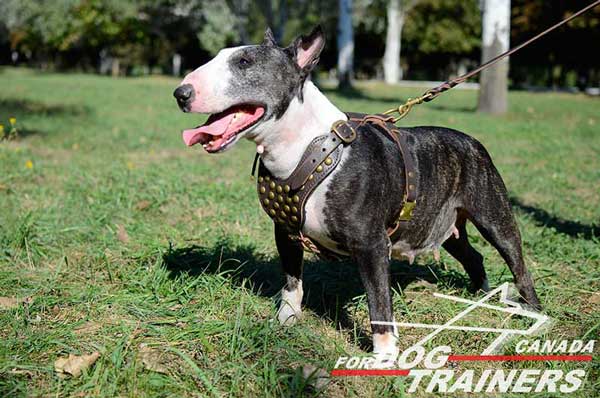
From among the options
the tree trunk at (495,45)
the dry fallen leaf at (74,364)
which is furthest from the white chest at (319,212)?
the tree trunk at (495,45)

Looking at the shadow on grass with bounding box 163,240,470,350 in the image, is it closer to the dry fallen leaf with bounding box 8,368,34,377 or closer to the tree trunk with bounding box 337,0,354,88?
the dry fallen leaf with bounding box 8,368,34,377

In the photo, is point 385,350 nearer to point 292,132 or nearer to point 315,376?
point 315,376

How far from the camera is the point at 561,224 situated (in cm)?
546

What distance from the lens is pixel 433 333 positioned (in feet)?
10.4

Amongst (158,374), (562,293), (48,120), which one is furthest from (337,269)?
(48,120)

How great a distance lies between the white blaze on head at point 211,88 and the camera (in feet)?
8.45

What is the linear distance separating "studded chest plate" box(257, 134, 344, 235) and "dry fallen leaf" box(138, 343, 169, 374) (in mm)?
889

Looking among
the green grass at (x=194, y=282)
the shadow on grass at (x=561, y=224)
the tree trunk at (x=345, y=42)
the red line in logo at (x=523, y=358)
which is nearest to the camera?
the green grass at (x=194, y=282)

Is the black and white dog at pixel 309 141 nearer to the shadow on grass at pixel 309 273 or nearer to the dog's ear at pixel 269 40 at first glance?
the dog's ear at pixel 269 40

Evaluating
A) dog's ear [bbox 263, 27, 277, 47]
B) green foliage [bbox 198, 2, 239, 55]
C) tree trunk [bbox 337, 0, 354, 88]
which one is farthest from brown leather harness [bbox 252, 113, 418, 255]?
green foliage [bbox 198, 2, 239, 55]

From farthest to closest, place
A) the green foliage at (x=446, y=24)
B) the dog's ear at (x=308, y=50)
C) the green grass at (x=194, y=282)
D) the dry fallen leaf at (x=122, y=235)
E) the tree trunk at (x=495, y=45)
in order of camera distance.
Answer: the green foliage at (x=446, y=24) < the tree trunk at (x=495, y=45) < the dry fallen leaf at (x=122, y=235) < the dog's ear at (x=308, y=50) < the green grass at (x=194, y=282)

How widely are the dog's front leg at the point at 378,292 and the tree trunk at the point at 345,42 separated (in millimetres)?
22571

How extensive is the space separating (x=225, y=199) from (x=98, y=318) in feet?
9.28

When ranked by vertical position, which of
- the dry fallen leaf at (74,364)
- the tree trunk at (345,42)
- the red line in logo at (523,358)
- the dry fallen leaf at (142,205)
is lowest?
the red line in logo at (523,358)
